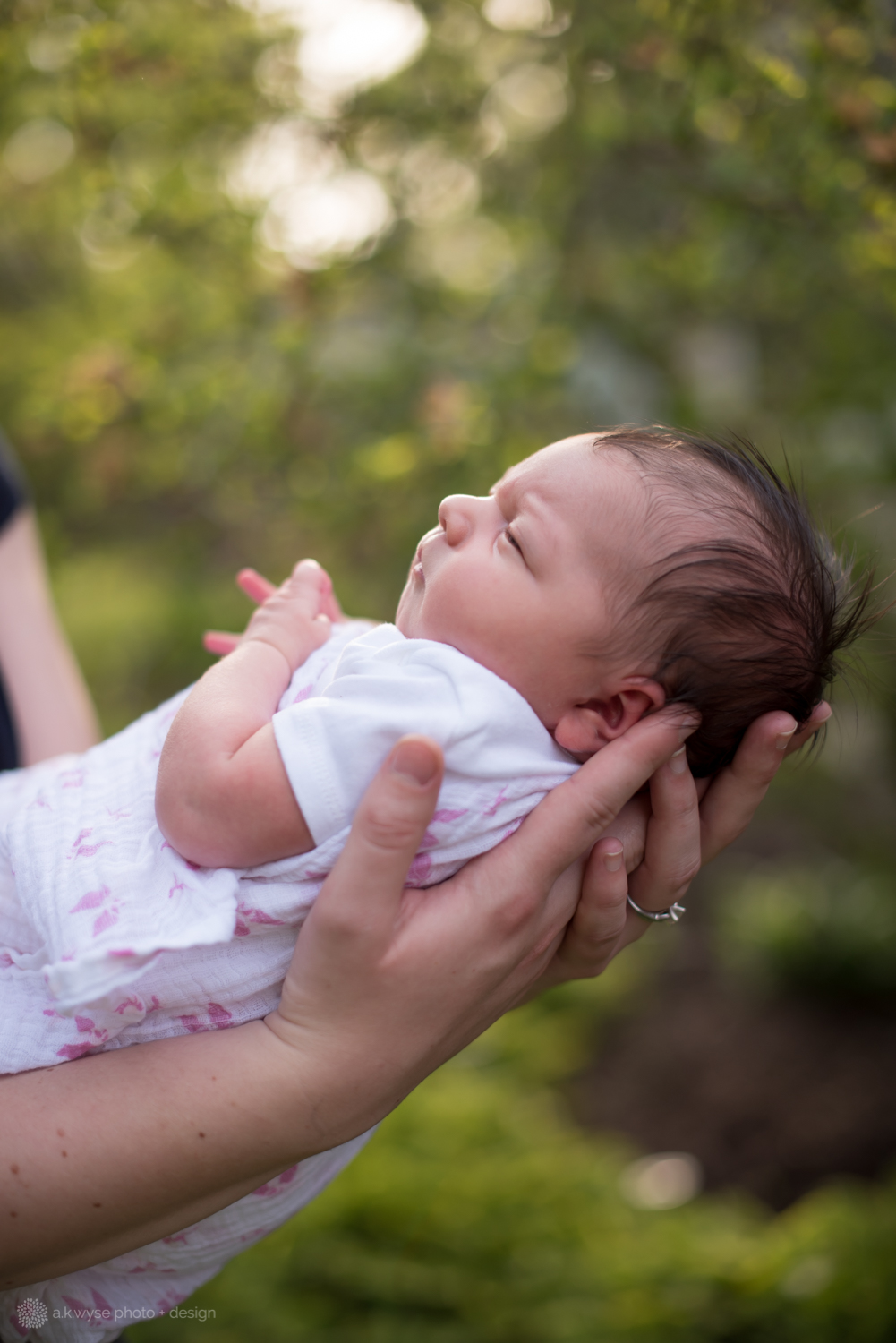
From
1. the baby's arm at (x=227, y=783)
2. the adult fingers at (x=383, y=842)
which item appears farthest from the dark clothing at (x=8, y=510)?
the adult fingers at (x=383, y=842)

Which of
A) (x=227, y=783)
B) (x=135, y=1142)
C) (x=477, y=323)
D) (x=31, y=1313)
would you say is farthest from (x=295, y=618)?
(x=477, y=323)

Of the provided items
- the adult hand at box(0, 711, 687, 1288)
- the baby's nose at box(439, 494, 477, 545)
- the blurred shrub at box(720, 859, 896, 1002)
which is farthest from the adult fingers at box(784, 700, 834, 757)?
the blurred shrub at box(720, 859, 896, 1002)

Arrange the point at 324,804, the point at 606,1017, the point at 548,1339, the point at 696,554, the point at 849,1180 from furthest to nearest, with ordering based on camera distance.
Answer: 1. the point at 606,1017
2. the point at 849,1180
3. the point at 548,1339
4. the point at 696,554
5. the point at 324,804

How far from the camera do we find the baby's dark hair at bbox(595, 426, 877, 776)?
49.9 inches

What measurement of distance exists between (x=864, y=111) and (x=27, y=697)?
7.13 ft

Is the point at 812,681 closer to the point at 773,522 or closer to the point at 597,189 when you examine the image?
the point at 773,522

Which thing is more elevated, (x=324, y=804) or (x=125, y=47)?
(x=125, y=47)

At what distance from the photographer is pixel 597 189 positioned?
327 centimetres

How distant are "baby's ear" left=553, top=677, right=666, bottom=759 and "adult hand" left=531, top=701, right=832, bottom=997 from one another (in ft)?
0.29

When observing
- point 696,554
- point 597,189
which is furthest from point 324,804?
point 597,189

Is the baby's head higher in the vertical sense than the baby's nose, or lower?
lower

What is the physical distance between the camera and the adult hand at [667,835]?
1289mm

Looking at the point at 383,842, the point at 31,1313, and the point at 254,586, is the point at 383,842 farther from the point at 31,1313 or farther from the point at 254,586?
the point at 31,1313

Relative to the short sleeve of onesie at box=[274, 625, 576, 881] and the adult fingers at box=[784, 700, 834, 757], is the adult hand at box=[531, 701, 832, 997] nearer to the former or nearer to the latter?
the adult fingers at box=[784, 700, 834, 757]
